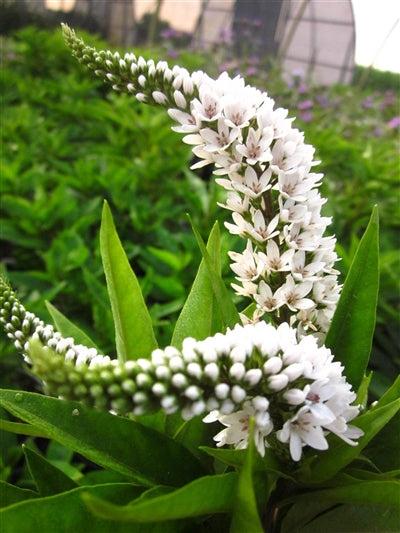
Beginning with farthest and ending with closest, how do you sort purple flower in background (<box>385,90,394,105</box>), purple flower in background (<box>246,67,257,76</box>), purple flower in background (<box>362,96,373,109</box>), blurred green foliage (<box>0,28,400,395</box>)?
purple flower in background (<box>385,90,394,105</box>)
purple flower in background (<box>362,96,373,109</box>)
purple flower in background (<box>246,67,257,76</box>)
blurred green foliage (<box>0,28,400,395</box>)

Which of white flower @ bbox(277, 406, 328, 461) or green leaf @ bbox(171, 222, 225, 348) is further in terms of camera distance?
green leaf @ bbox(171, 222, 225, 348)

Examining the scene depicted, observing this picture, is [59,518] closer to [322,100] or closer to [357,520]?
[357,520]

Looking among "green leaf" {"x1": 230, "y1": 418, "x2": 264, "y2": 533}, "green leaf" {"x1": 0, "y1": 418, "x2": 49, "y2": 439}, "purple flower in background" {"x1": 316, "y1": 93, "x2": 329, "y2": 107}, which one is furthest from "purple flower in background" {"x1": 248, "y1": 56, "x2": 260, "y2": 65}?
"green leaf" {"x1": 230, "y1": 418, "x2": 264, "y2": 533}

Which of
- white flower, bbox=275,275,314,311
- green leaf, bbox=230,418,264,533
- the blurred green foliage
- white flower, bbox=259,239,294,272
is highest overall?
white flower, bbox=259,239,294,272

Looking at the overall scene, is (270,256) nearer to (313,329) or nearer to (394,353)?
(313,329)

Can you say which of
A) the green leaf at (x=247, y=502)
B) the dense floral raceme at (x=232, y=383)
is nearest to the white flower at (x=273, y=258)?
the dense floral raceme at (x=232, y=383)

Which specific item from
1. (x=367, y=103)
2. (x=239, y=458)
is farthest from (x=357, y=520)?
(x=367, y=103)

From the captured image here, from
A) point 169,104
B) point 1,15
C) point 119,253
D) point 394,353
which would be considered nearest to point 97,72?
point 169,104

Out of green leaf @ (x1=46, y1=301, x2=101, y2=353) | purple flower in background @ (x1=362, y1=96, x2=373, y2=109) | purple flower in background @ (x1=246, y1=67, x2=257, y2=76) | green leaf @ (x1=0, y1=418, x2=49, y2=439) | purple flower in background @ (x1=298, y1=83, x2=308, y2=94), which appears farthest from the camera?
purple flower in background @ (x1=362, y1=96, x2=373, y2=109)

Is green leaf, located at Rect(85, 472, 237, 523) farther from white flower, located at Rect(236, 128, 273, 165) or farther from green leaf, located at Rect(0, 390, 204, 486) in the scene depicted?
white flower, located at Rect(236, 128, 273, 165)
